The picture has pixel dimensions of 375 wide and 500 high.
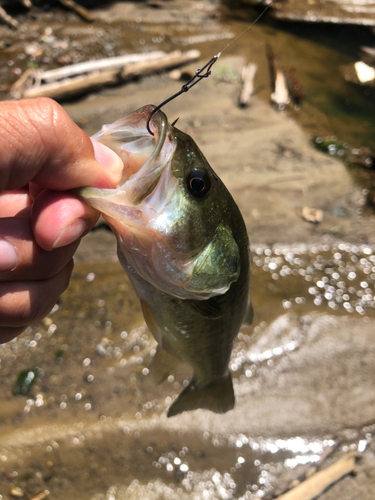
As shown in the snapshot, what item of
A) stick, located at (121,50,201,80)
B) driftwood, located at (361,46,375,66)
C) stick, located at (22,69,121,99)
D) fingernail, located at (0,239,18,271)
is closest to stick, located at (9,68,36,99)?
stick, located at (22,69,121,99)

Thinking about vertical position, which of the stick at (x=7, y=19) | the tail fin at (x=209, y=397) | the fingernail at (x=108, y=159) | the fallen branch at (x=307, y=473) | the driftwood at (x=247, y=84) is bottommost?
the fallen branch at (x=307, y=473)

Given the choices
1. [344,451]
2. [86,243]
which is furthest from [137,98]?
[344,451]

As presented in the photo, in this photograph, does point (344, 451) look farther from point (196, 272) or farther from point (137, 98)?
point (137, 98)

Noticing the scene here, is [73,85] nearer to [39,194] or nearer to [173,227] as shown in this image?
[39,194]

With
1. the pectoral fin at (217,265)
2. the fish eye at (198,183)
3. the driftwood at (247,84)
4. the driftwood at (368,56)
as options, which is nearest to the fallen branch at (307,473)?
the pectoral fin at (217,265)

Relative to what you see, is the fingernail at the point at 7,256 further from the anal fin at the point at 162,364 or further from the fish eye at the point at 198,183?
the anal fin at the point at 162,364

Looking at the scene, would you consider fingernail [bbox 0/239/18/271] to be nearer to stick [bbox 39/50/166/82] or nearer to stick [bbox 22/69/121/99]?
stick [bbox 22/69/121/99]
